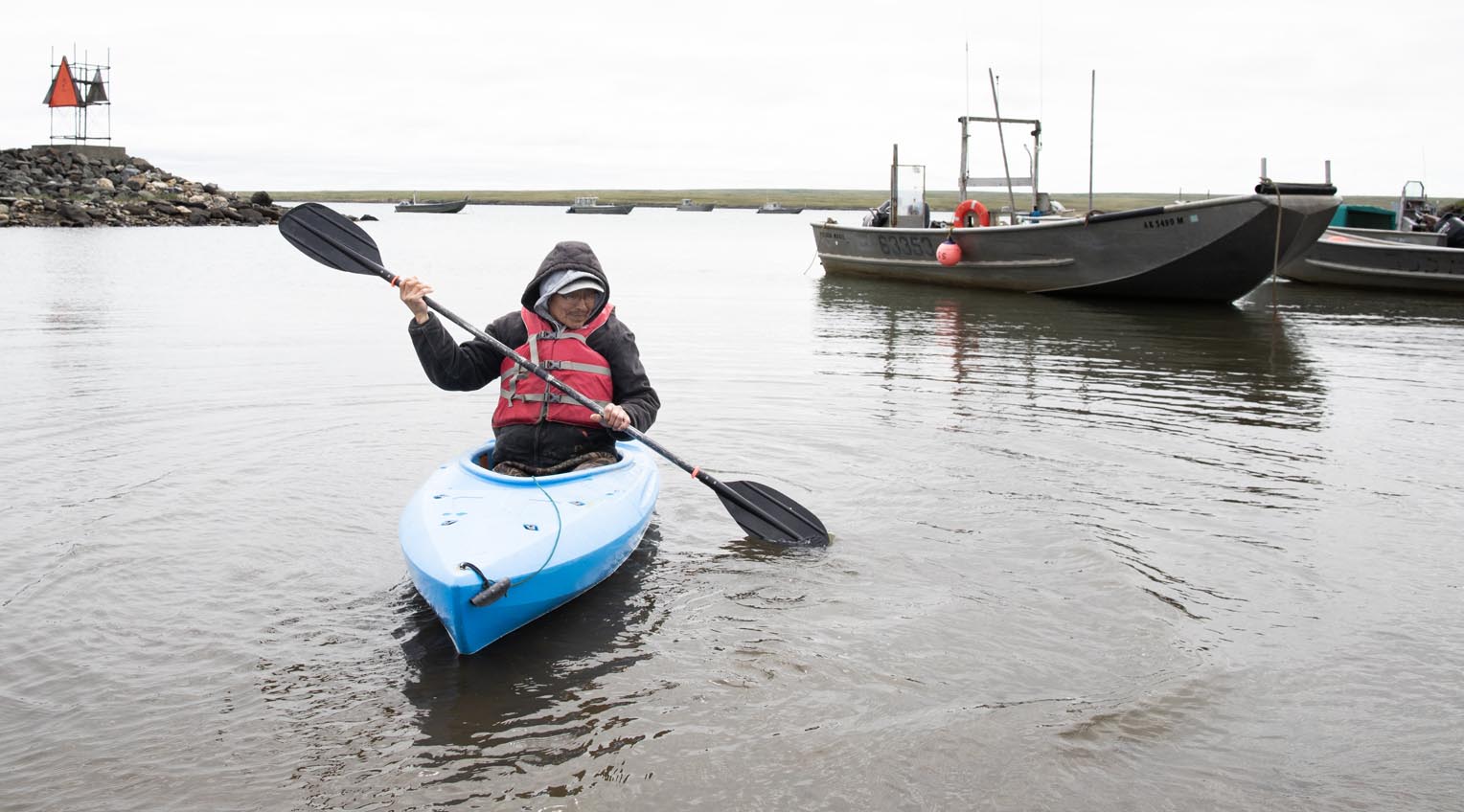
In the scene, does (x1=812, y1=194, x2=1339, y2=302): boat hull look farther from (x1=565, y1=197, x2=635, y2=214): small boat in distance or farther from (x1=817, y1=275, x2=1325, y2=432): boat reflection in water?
(x1=565, y1=197, x2=635, y2=214): small boat in distance

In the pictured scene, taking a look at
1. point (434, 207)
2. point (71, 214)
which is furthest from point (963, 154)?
point (434, 207)

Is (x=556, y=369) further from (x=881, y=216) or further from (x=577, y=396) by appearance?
(x=881, y=216)

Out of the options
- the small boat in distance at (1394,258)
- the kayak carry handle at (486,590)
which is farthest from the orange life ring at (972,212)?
the kayak carry handle at (486,590)

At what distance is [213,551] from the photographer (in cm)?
665

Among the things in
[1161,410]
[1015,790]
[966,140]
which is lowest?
[1015,790]

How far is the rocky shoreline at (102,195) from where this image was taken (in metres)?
52.8

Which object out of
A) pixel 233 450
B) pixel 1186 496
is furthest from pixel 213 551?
pixel 1186 496

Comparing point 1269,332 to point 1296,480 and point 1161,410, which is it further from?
point 1296,480

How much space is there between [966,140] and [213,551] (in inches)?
796

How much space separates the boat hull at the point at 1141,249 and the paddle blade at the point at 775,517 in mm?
14396

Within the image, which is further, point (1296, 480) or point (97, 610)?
point (1296, 480)

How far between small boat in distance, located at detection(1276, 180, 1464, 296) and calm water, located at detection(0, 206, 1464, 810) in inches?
520

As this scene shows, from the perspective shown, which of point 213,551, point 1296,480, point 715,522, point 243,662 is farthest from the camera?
point 1296,480

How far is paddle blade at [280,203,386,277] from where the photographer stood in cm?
723
